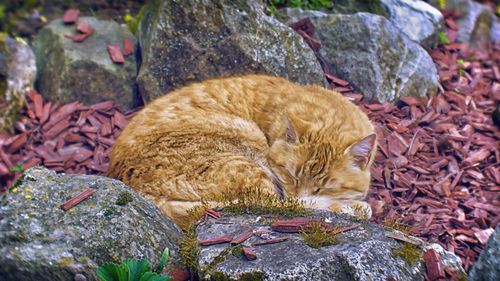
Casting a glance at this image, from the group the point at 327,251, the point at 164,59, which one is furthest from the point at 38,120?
the point at 327,251

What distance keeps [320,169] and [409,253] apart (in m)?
1.30

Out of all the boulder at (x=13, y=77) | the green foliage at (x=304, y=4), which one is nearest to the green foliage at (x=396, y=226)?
the green foliage at (x=304, y=4)

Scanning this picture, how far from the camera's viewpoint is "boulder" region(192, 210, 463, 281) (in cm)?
258

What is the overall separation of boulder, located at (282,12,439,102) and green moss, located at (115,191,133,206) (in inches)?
144

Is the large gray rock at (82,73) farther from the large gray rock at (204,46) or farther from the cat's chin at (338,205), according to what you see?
the cat's chin at (338,205)

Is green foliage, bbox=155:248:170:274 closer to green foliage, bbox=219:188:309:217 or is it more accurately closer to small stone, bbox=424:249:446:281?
green foliage, bbox=219:188:309:217

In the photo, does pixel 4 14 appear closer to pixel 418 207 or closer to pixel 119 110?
pixel 119 110

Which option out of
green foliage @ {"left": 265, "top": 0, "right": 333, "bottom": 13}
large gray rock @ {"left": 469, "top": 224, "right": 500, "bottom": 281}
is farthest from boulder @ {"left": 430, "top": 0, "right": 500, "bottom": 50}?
large gray rock @ {"left": 469, "top": 224, "right": 500, "bottom": 281}

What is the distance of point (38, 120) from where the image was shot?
17.6 ft

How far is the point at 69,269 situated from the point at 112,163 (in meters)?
1.43

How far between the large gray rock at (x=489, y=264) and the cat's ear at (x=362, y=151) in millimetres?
1212

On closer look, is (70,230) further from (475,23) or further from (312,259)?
(475,23)

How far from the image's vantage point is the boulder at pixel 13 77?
5.25 metres

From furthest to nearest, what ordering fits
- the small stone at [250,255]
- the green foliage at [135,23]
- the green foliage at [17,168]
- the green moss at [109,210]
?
the green foliage at [135,23] → the green foliage at [17,168] → the green moss at [109,210] → the small stone at [250,255]
